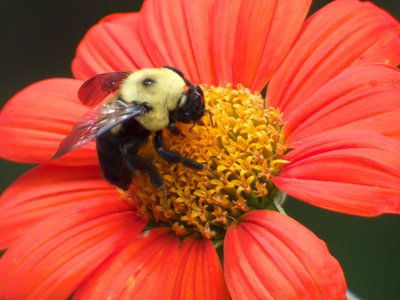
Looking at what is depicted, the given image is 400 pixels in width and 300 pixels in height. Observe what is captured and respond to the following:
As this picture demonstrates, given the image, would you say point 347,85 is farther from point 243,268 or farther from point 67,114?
point 67,114

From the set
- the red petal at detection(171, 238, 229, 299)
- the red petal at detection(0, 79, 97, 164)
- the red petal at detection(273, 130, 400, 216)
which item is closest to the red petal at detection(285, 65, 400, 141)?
the red petal at detection(273, 130, 400, 216)

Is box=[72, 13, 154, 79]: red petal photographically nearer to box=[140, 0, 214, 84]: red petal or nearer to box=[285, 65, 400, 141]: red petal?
Result: box=[140, 0, 214, 84]: red petal

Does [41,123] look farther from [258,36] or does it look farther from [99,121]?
[258,36]

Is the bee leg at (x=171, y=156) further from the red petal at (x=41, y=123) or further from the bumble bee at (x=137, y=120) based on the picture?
the red petal at (x=41, y=123)

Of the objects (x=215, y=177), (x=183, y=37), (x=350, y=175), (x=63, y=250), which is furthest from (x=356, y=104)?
(x=63, y=250)

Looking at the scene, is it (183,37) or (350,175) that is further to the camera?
(183,37)

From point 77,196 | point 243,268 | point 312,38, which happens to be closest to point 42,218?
point 77,196
